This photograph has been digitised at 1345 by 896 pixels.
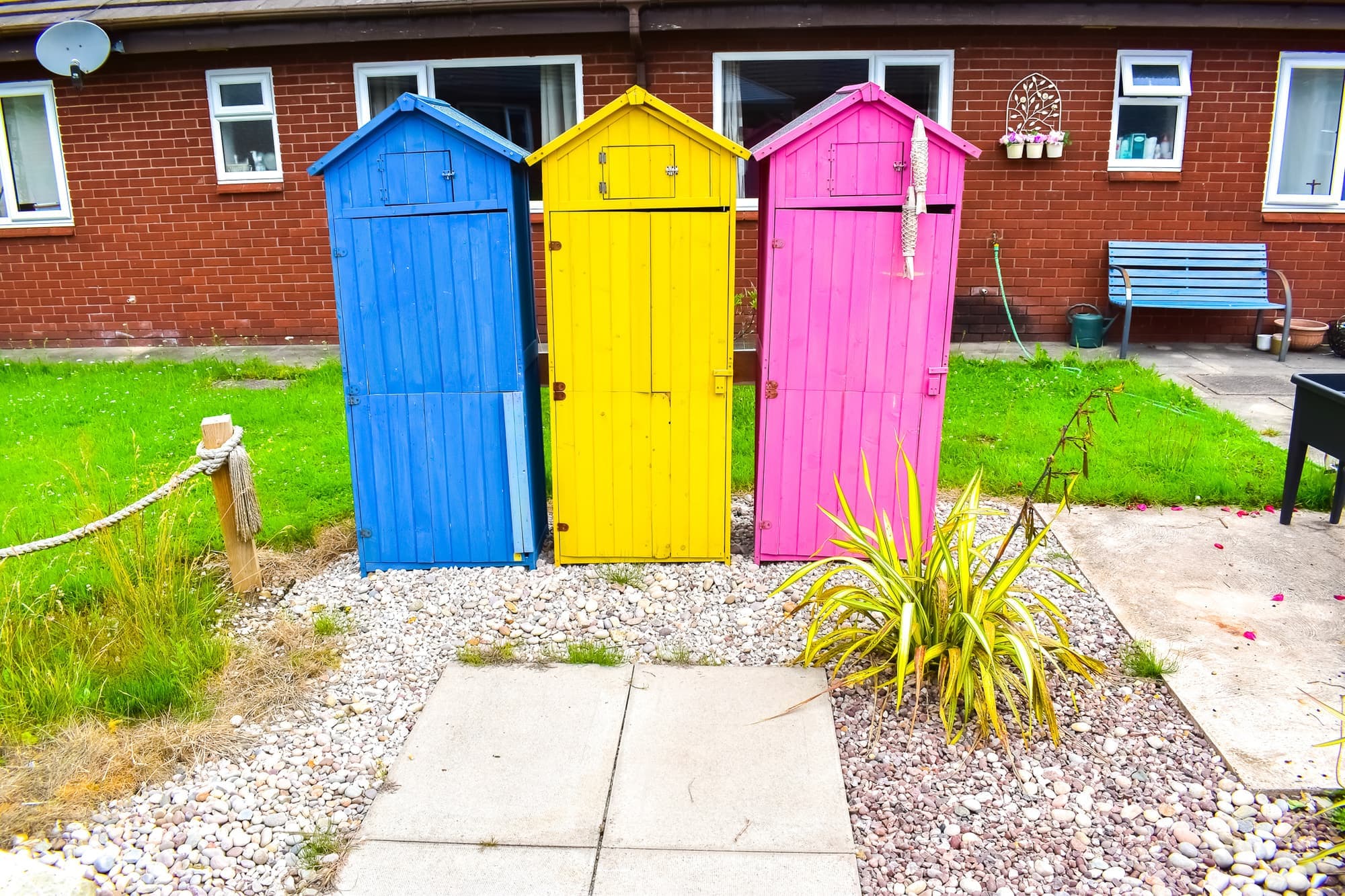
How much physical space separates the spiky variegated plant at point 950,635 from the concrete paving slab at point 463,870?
1294mm

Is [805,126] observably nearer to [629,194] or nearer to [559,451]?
[629,194]

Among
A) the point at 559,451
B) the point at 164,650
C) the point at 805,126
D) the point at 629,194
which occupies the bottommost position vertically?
the point at 164,650

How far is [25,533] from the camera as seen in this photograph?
16.6 feet

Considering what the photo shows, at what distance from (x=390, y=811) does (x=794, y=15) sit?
787 centimetres

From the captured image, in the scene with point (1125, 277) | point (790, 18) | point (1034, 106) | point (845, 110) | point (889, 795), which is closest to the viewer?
point (889, 795)

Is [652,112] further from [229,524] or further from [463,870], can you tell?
[463,870]

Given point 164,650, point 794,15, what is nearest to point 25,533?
point 164,650

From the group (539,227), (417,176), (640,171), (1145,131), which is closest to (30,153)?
(539,227)

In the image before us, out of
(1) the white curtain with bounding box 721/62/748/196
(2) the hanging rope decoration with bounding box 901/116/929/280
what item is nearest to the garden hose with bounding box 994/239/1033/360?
(1) the white curtain with bounding box 721/62/748/196

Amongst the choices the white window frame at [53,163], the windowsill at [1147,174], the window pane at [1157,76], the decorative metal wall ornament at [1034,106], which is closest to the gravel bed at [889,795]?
the decorative metal wall ornament at [1034,106]

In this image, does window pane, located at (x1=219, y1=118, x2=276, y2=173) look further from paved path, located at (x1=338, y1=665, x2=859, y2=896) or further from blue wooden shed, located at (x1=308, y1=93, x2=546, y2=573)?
paved path, located at (x1=338, y1=665, x2=859, y2=896)

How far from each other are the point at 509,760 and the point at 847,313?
7.86 ft

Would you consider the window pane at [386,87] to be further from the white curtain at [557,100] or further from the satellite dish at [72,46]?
the satellite dish at [72,46]

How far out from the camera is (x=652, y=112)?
4.15 meters
